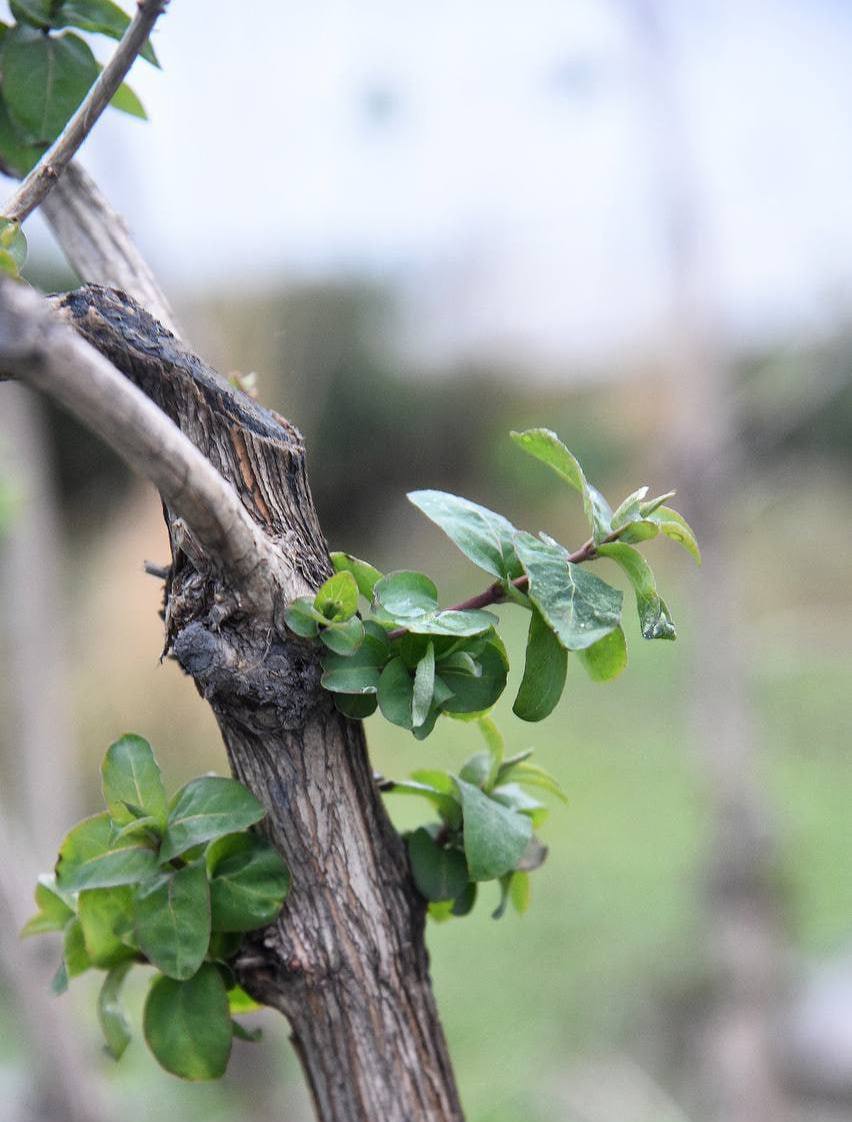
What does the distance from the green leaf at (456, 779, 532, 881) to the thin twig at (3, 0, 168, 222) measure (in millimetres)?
234

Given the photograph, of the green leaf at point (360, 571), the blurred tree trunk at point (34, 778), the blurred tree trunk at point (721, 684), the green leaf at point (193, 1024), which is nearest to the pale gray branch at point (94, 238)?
the green leaf at point (360, 571)

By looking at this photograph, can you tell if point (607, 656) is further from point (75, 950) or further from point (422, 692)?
point (75, 950)

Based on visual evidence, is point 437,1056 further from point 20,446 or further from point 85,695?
point 85,695

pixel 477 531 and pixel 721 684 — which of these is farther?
pixel 721 684

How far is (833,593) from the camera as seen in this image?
3.84 m

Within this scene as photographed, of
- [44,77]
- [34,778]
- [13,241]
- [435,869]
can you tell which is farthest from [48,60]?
[34,778]

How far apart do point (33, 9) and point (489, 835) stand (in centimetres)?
33

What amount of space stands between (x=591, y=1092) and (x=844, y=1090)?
479 millimetres

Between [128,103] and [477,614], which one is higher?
[128,103]

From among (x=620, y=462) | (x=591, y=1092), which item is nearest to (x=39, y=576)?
(x=591, y=1092)

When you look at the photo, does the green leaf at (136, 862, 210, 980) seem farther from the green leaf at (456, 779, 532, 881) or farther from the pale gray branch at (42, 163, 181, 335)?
the pale gray branch at (42, 163, 181, 335)

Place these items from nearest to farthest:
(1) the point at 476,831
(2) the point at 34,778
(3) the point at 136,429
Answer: (3) the point at 136,429
(1) the point at 476,831
(2) the point at 34,778

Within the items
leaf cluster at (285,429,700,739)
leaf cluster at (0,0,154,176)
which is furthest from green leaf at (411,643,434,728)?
leaf cluster at (0,0,154,176)

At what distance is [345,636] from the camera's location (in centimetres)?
30
